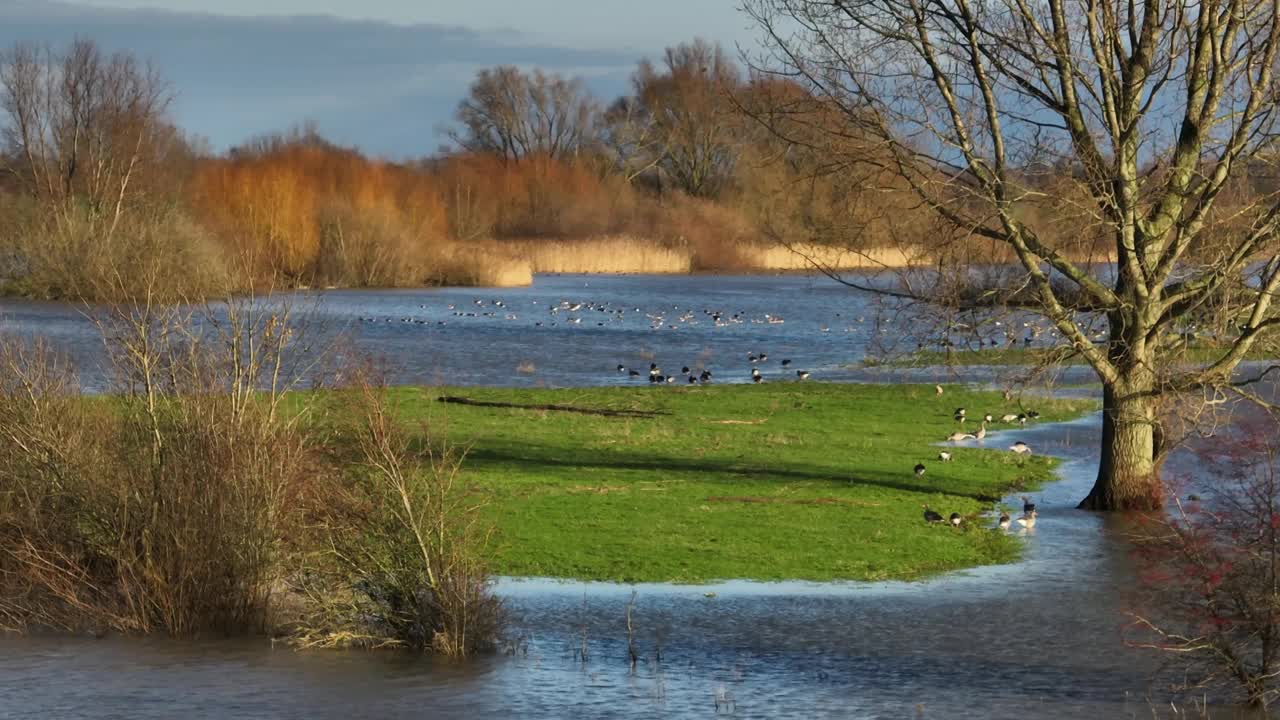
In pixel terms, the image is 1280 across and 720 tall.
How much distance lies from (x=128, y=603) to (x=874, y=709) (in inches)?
220

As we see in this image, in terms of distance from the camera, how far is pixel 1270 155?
16156mm

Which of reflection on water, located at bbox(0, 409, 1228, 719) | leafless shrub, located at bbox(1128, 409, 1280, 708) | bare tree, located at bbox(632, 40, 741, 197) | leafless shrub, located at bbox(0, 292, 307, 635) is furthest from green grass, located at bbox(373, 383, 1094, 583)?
bare tree, located at bbox(632, 40, 741, 197)

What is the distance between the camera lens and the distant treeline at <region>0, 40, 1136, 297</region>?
1750 centimetres

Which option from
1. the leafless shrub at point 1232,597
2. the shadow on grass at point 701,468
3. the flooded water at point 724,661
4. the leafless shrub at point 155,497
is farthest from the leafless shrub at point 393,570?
the shadow on grass at point 701,468

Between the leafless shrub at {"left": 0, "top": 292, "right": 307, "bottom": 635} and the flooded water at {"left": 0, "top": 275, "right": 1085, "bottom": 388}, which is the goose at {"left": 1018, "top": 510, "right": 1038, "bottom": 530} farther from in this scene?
the leafless shrub at {"left": 0, "top": 292, "right": 307, "bottom": 635}

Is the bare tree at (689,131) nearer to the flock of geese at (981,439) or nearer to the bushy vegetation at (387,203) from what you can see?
the bushy vegetation at (387,203)

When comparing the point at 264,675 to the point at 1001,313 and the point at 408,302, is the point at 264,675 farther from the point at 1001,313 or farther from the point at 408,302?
the point at 408,302

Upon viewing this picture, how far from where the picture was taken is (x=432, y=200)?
220 feet

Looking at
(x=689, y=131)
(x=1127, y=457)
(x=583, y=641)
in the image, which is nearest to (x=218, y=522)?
(x=583, y=641)

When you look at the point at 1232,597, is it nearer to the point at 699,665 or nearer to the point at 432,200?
the point at 699,665

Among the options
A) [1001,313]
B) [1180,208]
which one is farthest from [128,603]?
[1180,208]

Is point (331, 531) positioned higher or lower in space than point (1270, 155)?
lower

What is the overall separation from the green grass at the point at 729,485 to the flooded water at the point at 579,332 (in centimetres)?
171

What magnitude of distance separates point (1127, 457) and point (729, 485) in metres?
4.14
